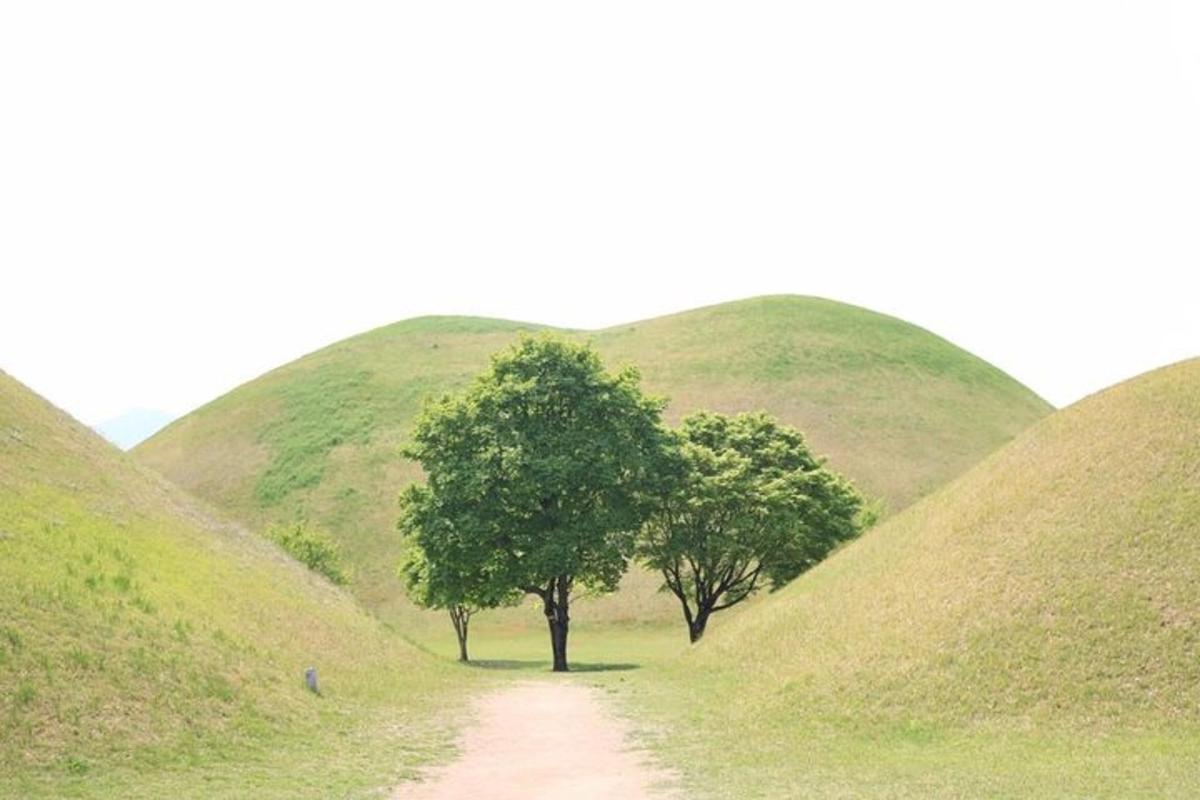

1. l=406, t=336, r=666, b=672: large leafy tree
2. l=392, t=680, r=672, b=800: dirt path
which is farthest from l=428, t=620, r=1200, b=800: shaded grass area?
l=406, t=336, r=666, b=672: large leafy tree

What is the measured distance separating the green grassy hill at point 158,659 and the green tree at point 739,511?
61.2 ft

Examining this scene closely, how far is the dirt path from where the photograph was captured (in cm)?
2035

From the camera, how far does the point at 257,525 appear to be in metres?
101

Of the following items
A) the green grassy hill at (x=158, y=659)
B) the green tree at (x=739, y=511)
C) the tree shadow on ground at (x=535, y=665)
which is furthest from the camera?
the green tree at (x=739, y=511)

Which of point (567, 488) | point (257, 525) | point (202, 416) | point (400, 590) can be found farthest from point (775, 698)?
point (202, 416)

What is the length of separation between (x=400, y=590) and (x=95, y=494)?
52490 mm

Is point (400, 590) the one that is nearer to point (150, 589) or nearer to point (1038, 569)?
point (150, 589)

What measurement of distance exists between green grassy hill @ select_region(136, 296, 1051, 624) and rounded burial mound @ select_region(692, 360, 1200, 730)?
44.6m

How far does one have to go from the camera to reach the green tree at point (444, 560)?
5397 cm

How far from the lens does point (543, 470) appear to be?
53062 millimetres

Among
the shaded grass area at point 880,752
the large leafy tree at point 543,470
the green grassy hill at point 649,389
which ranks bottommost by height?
the shaded grass area at point 880,752

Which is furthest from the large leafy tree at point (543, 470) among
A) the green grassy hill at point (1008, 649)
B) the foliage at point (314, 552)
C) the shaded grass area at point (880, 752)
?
the foliage at point (314, 552)

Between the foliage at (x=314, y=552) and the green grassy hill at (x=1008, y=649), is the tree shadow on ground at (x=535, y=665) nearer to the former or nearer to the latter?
the foliage at (x=314, y=552)

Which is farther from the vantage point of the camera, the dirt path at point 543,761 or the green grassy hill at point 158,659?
the green grassy hill at point 158,659
